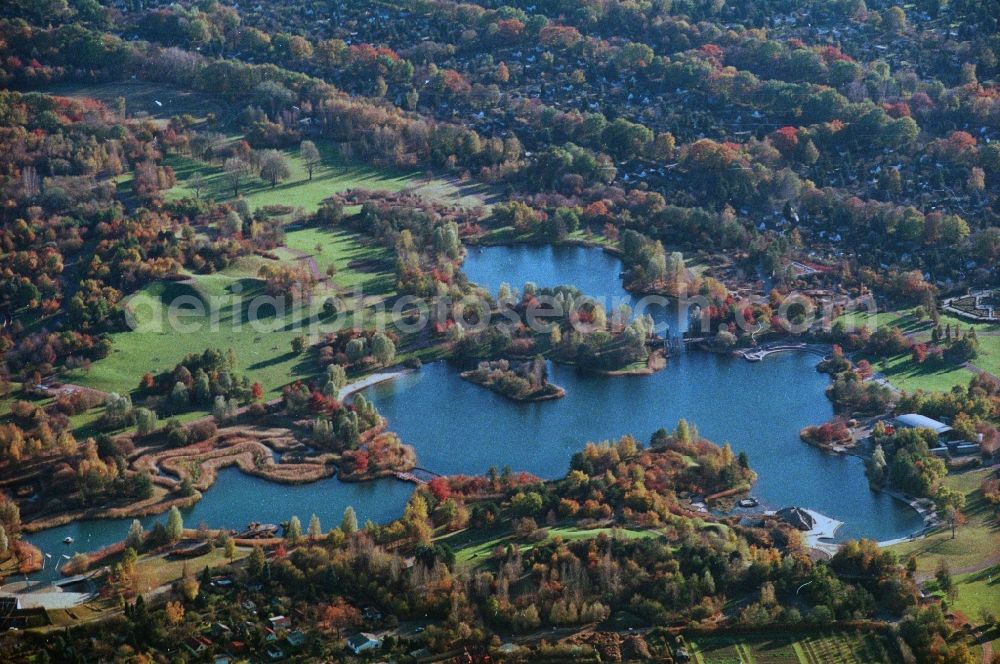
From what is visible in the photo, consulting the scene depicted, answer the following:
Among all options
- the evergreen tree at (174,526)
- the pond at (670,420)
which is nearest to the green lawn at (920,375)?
the pond at (670,420)

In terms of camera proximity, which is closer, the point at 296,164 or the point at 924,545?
the point at 924,545

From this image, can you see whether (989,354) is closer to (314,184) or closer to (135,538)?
(135,538)

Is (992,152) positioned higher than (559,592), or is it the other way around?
(992,152)

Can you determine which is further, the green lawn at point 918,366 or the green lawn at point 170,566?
the green lawn at point 918,366

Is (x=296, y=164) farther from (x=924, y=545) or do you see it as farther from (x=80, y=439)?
(x=924, y=545)

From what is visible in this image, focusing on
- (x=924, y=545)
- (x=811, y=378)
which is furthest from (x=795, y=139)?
(x=924, y=545)

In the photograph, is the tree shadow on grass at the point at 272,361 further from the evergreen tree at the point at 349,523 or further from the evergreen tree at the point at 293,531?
the evergreen tree at the point at 349,523

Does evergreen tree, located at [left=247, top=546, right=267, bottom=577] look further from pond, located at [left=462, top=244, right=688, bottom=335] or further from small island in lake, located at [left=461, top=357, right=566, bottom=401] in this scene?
pond, located at [left=462, top=244, right=688, bottom=335]
